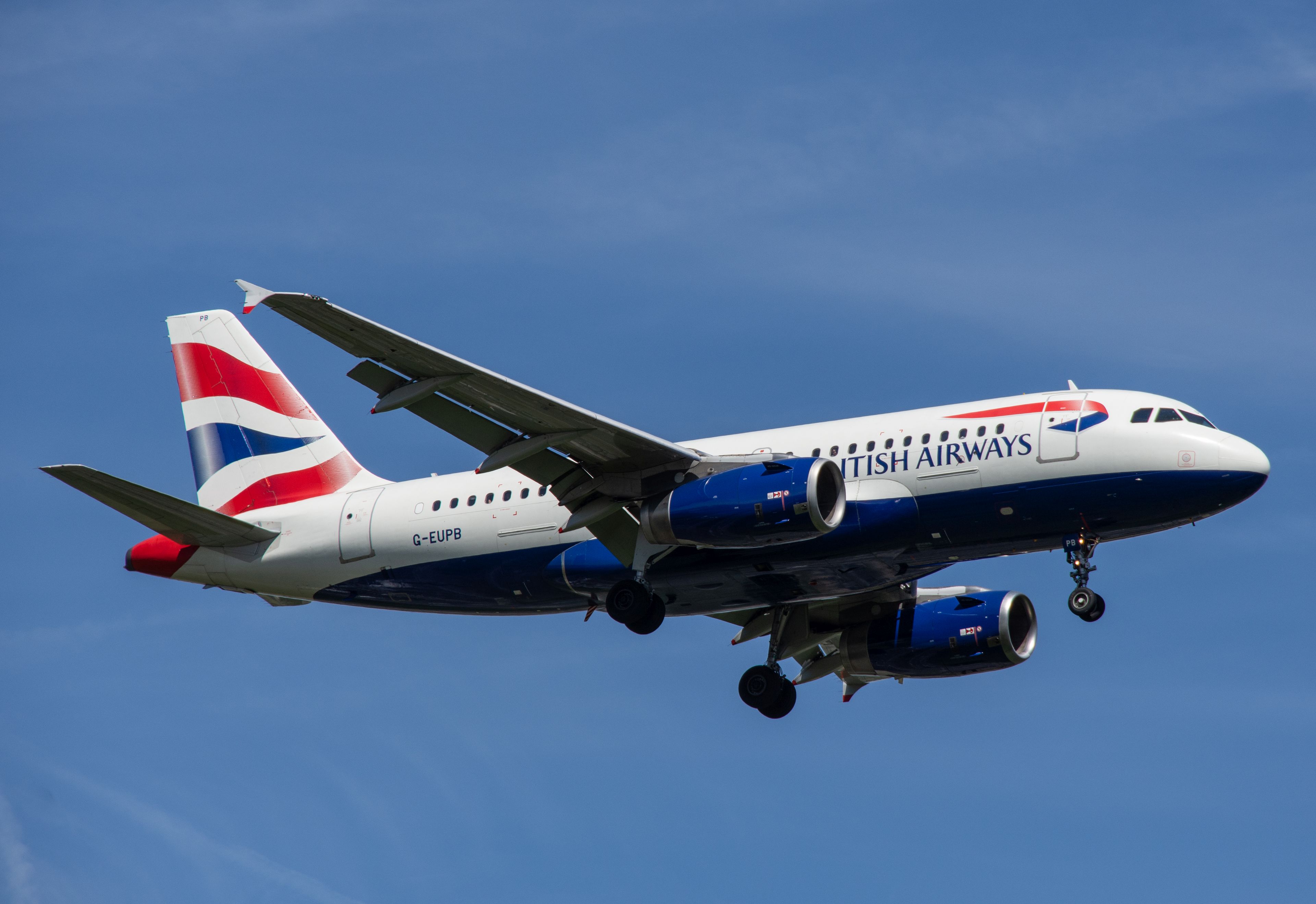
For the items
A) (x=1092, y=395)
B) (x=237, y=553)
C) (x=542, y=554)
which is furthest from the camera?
(x=237, y=553)

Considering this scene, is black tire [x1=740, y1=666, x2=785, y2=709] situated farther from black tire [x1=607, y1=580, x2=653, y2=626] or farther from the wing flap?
the wing flap

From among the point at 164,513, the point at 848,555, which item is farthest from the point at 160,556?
the point at 848,555

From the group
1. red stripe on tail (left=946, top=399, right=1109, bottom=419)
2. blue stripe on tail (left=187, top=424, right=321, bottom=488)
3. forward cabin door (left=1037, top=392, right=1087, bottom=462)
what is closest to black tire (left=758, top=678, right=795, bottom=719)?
red stripe on tail (left=946, top=399, right=1109, bottom=419)

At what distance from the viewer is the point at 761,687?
39062 mm

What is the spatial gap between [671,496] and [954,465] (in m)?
5.86

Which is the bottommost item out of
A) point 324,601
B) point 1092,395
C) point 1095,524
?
point 324,601

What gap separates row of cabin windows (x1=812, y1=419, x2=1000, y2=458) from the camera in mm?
32844

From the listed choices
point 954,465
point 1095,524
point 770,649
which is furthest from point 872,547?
point 770,649

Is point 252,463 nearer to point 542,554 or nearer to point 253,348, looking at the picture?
point 253,348

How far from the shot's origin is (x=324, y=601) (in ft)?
129

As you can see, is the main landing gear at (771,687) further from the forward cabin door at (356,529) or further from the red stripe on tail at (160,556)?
the red stripe on tail at (160,556)

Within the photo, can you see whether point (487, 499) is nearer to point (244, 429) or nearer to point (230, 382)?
point (244, 429)

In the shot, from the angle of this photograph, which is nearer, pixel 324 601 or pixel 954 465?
pixel 954 465

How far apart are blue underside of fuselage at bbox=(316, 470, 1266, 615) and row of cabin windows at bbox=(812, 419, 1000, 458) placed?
1.20 m
